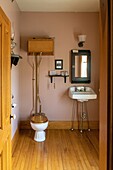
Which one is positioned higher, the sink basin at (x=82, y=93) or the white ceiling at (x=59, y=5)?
the white ceiling at (x=59, y=5)

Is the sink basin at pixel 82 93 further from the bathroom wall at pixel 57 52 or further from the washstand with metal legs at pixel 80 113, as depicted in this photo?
the washstand with metal legs at pixel 80 113

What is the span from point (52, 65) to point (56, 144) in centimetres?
186

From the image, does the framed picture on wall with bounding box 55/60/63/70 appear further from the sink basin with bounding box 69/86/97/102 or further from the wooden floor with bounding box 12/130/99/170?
the wooden floor with bounding box 12/130/99/170

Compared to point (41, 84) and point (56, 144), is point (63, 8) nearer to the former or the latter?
point (41, 84)

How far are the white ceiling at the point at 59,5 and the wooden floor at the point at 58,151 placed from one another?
2.77 metres

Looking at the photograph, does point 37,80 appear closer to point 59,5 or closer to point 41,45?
point 41,45

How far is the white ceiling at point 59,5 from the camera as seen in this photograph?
4021mm

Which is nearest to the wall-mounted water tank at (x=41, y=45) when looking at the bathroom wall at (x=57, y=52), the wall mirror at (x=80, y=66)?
the bathroom wall at (x=57, y=52)

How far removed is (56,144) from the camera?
3838 mm

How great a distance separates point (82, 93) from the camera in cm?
448

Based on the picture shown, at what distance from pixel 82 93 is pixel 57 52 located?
3.75 feet

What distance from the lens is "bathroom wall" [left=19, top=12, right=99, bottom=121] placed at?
4.73m

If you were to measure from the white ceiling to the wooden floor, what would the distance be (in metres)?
2.77

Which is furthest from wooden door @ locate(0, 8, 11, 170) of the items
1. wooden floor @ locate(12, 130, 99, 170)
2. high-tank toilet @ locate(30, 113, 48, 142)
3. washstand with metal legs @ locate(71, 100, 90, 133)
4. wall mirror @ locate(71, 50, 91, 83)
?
washstand with metal legs @ locate(71, 100, 90, 133)
